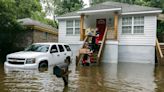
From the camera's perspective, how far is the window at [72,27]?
2473 centimetres

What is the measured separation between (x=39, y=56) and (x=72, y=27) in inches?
432

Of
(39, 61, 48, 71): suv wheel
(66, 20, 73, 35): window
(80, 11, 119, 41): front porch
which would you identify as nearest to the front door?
(80, 11, 119, 41): front porch

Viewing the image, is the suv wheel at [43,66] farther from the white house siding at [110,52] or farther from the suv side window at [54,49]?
the white house siding at [110,52]

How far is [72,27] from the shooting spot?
984 inches

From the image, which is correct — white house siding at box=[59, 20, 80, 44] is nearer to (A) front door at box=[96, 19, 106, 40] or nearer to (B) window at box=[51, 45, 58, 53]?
(A) front door at box=[96, 19, 106, 40]

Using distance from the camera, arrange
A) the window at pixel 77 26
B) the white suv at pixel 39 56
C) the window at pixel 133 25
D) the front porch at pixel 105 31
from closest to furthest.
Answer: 1. the white suv at pixel 39 56
2. the front porch at pixel 105 31
3. the window at pixel 133 25
4. the window at pixel 77 26

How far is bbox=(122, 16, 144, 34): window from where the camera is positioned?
21502mm

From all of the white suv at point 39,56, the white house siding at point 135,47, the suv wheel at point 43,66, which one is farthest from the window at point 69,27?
the suv wheel at point 43,66

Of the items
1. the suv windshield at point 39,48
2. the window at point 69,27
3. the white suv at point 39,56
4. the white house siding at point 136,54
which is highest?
the window at point 69,27

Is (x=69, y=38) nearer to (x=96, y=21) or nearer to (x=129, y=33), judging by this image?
(x=96, y=21)

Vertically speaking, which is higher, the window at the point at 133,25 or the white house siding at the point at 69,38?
the window at the point at 133,25

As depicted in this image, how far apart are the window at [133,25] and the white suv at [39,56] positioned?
6.91 meters

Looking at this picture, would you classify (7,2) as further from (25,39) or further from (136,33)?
(136,33)

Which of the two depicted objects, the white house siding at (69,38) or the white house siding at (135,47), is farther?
the white house siding at (69,38)
